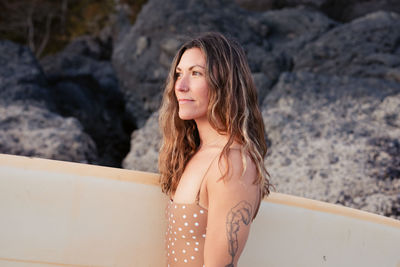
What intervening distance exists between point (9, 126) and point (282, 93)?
6.82ft

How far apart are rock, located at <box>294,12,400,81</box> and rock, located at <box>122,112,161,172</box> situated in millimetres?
1454

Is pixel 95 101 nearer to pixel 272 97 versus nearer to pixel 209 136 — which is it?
pixel 272 97

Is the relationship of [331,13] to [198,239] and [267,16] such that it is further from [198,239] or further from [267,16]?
[198,239]

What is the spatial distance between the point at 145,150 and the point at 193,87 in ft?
6.80

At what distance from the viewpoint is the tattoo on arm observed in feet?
3.51

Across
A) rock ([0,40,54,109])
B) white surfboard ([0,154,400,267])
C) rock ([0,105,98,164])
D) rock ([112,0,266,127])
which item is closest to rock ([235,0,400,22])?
rock ([112,0,266,127])

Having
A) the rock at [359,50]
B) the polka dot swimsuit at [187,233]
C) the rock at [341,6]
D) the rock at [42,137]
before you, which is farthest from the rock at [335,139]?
the rock at [341,6]

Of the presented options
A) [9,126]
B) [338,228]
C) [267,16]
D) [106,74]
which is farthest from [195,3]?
[338,228]

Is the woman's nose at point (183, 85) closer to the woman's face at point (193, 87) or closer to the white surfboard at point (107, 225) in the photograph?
the woman's face at point (193, 87)

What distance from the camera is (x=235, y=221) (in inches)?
42.2

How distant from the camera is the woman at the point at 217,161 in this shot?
1074 millimetres

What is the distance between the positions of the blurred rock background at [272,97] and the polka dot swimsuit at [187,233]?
1494 mm

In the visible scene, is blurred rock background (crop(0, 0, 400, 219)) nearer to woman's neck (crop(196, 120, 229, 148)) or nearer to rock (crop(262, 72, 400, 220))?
rock (crop(262, 72, 400, 220))

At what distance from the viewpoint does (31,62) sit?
387cm
